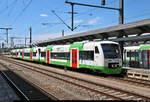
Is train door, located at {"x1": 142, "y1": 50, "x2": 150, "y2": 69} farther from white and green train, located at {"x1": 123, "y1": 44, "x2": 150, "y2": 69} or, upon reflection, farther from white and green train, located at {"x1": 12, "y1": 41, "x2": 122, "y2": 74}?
white and green train, located at {"x1": 12, "y1": 41, "x2": 122, "y2": 74}

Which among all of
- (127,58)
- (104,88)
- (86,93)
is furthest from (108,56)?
(127,58)

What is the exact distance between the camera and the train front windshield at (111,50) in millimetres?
15508

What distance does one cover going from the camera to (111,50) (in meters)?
15.9

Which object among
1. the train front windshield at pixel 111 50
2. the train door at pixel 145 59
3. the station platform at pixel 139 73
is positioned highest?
the train front windshield at pixel 111 50

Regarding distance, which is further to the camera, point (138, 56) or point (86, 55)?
point (138, 56)

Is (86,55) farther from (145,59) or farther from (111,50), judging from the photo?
(145,59)

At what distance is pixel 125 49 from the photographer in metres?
25.0

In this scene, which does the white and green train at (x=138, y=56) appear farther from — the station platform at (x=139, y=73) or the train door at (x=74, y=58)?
the train door at (x=74, y=58)

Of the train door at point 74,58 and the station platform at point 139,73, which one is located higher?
the train door at point 74,58

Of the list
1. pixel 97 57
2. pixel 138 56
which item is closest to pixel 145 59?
pixel 138 56

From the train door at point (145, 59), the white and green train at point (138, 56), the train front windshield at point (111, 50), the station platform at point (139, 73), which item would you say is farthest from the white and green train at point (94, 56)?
the white and green train at point (138, 56)

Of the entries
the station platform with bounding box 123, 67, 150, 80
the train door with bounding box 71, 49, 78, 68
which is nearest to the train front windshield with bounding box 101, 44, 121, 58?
the station platform with bounding box 123, 67, 150, 80

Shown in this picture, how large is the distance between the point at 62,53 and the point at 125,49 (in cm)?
796

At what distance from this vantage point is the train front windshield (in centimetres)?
1551
